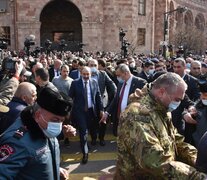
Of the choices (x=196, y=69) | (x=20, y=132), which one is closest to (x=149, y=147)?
(x=20, y=132)

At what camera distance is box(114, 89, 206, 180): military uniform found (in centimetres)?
301

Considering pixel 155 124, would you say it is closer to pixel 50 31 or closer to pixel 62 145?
pixel 62 145

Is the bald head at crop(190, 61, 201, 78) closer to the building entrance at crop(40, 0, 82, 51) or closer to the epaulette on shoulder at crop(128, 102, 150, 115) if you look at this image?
the epaulette on shoulder at crop(128, 102, 150, 115)

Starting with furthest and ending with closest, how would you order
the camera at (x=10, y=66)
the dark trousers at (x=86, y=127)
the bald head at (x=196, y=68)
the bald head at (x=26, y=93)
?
1. the bald head at (x=196, y=68)
2. the dark trousers at (x=86, y=127)
3. the camera at (x=10, y=66)
4. the bald head at (x=26, y=93)

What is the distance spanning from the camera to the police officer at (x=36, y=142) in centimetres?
275

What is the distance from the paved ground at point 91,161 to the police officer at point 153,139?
10.7 feet

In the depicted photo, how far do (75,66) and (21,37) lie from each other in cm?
2314

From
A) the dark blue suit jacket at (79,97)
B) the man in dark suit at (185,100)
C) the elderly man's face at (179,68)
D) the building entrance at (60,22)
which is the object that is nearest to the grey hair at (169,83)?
the man in dark suit at (185,100)

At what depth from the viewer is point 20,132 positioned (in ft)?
9.46

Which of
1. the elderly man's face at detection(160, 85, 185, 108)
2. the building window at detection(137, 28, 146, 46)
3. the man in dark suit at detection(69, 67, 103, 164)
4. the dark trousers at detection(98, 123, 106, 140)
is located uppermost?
the building window at detection(137, 28, 146, 46)

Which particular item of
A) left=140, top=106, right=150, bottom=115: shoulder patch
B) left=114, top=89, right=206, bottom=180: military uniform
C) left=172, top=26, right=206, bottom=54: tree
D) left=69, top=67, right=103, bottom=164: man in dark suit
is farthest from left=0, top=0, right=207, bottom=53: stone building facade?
left=140, top=106, right=150, bottom=115: shoulder patch

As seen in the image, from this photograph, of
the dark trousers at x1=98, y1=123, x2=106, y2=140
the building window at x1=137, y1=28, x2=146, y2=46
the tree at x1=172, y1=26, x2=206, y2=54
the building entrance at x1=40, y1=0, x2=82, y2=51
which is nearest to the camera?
the dark trousers at x1=98, y1=123, x2=106, y2=140

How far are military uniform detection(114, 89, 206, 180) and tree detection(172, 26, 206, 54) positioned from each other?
129 feet

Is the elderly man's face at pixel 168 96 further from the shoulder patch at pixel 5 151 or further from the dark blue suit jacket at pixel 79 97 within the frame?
the dark blue suit jacket at pixel 79 97
